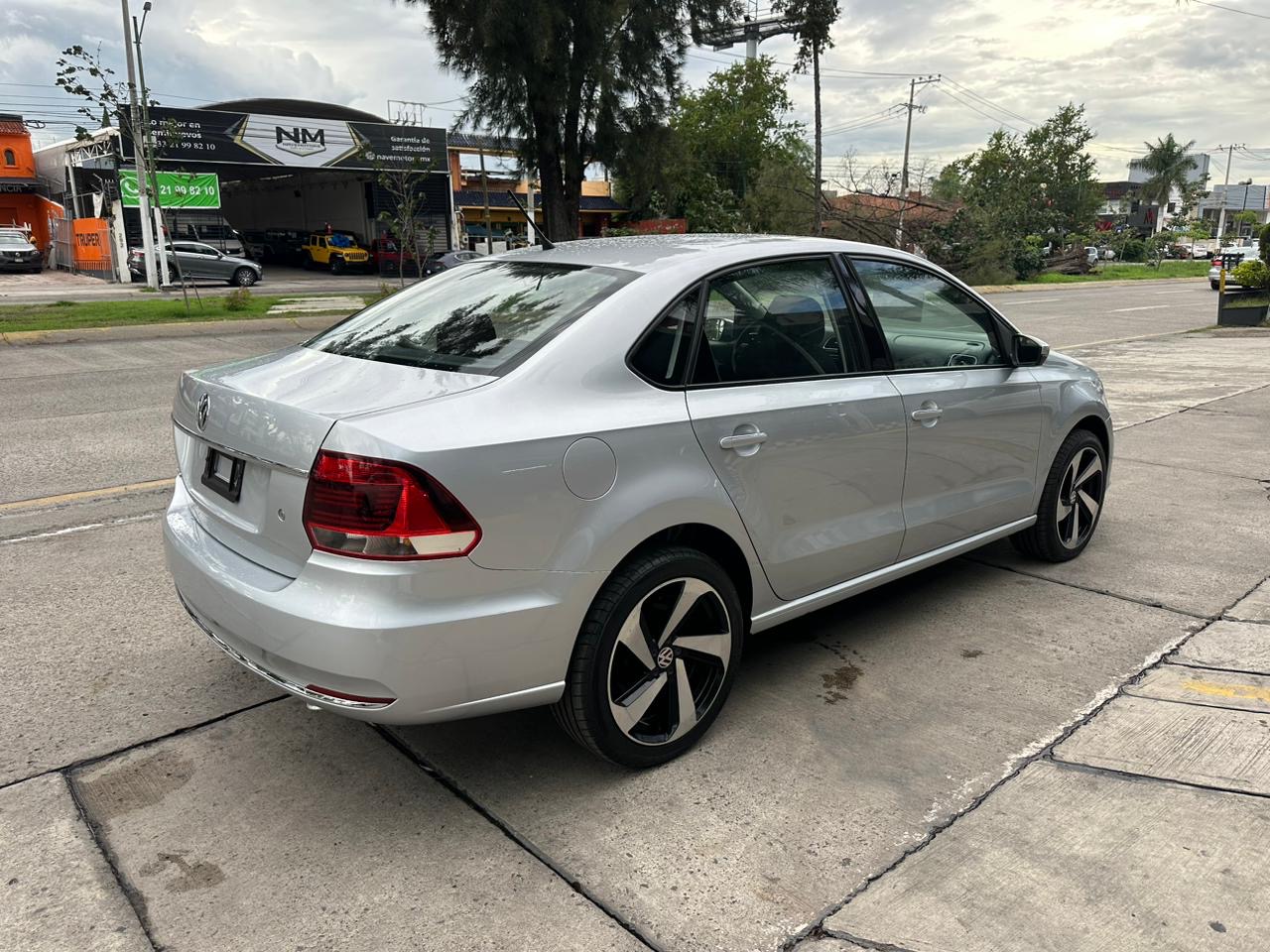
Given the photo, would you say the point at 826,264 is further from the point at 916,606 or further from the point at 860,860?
the point at 860,860

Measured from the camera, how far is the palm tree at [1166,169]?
8989 cm

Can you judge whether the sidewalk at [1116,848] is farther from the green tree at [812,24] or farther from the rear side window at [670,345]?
the green tree at [812,24]

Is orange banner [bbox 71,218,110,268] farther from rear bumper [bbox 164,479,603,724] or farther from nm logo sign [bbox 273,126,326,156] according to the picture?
rear bumper [bbox 164,479,603,724]

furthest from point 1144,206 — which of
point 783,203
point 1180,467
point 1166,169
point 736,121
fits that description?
point 1180,467

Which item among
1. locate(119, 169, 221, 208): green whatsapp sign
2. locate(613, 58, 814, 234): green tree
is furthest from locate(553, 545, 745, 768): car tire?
locate(119, 169, 221, 208): green whatsapp sign

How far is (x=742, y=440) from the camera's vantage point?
3178 mm

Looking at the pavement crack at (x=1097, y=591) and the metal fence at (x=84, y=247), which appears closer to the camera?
the pavement crack at (x=1097, y=591)

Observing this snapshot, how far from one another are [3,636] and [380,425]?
2.48 metres

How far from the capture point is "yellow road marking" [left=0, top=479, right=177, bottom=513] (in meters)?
5.84

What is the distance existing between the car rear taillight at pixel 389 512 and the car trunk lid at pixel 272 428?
12 cm

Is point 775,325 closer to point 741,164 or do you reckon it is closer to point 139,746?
point 139,746

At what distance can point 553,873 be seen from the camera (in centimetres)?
262

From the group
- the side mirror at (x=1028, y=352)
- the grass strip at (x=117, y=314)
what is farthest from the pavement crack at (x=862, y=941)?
the grass strip at (x=117, y=314)

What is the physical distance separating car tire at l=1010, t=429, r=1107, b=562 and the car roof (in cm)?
141
